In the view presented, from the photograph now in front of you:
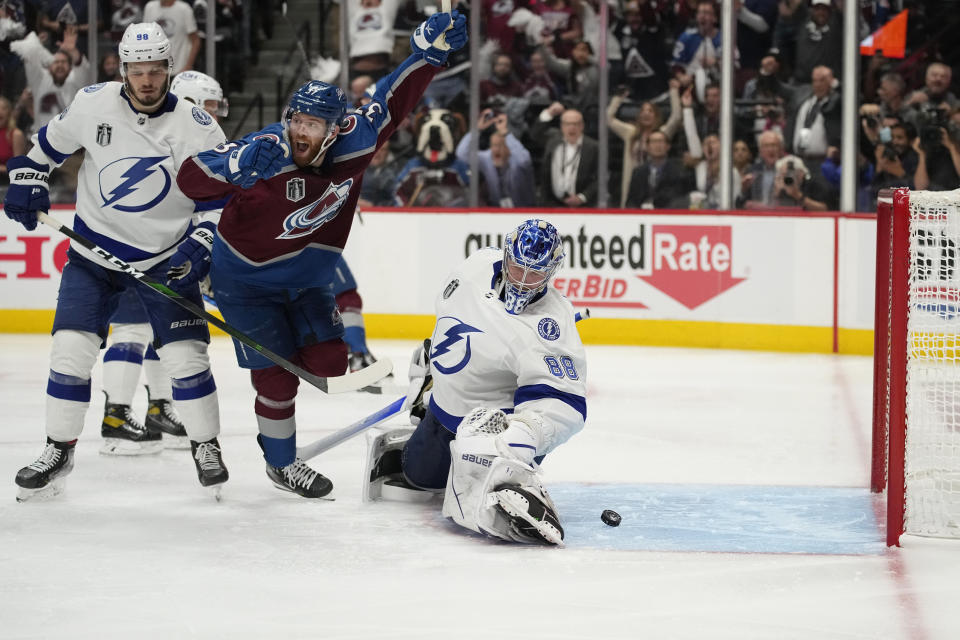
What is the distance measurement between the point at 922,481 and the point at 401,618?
56.2 inches

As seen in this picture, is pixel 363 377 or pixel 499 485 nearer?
pixel 499 485

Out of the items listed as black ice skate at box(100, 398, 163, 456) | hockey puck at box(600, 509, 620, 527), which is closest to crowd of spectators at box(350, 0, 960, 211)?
black ice skate at box(100, 398, 163, 456)

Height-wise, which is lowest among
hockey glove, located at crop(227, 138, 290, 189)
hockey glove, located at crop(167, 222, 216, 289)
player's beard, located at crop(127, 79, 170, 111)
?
hockey glove, located at crop(167, 222, 216, 289)

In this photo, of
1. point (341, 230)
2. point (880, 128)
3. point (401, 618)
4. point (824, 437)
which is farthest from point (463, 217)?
point (401, 618)

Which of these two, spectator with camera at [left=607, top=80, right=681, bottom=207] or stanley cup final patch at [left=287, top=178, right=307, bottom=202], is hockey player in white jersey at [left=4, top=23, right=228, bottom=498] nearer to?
stanley cup final patch at [left=287, top=178, right=307, bottom=202]

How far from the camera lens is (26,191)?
12.0ft

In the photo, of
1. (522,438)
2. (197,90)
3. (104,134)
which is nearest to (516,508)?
(522,438)

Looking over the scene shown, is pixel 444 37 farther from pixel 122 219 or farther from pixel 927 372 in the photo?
pixel 927 372

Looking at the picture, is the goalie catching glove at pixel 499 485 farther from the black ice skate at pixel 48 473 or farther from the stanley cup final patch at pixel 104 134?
the stanley cup final patch at pixel 104 134

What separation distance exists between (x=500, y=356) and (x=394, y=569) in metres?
0.60

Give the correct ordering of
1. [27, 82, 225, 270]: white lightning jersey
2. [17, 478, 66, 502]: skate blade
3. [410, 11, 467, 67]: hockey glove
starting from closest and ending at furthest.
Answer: [410, 11, 467, 67]: hockey glove < [17, 478, 66, 502]: skate blade < [27, 82, 225, 270]: white lightning jersey

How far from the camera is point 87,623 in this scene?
2.58m

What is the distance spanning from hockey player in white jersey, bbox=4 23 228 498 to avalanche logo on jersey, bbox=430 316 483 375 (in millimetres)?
679

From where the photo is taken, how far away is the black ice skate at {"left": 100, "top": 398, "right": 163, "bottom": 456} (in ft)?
14.3
